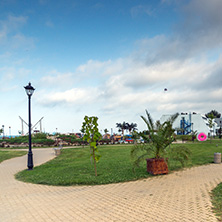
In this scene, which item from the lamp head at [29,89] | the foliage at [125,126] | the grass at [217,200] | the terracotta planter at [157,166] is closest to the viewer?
the grass at [217,200]

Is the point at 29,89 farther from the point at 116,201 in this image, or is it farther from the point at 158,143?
the point at 116,201

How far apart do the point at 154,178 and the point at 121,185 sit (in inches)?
68.8

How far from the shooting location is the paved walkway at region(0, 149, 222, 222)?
5059 millimetres

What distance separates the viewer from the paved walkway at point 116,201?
506cm

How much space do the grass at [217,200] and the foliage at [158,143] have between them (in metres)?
2.47

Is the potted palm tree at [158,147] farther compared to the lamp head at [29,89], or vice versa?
the lamp head at [29,89]

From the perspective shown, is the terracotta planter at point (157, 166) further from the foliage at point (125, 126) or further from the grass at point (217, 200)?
the foliage at point (125, 126)

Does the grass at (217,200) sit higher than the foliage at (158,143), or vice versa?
the foliage at (158,143)

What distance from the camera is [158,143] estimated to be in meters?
9.73

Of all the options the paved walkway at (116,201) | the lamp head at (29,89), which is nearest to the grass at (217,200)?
the paved walkway at (116,201)

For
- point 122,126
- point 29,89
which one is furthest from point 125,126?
point 29,89

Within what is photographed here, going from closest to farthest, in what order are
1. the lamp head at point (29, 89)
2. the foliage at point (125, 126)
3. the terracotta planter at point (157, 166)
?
the terracotta planter at point (157, 166), the lamp head at point (29, 89), the foliage at point (125, 126)

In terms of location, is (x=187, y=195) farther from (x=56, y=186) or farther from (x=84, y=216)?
(x=56, y=186)

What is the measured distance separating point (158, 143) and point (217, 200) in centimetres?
401
